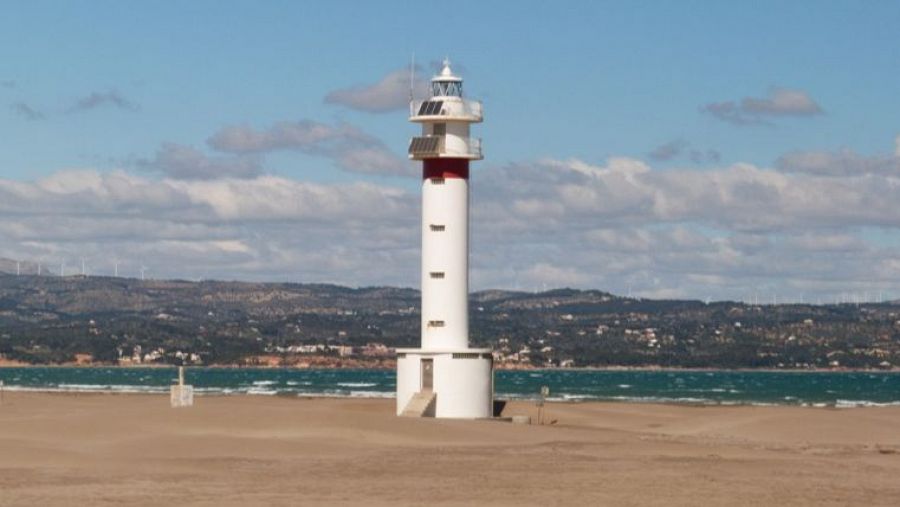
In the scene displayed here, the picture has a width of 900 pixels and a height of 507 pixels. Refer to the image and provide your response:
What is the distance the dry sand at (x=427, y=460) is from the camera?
2964 centimetres

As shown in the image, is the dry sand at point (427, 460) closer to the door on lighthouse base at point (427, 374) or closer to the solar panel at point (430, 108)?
the door on lighthouse base at point (427, 374)

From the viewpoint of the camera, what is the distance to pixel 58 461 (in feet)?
114

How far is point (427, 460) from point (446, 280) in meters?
13.3

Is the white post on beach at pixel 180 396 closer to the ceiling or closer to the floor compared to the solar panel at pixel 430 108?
closer to the floor

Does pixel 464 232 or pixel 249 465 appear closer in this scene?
pixel 249 465

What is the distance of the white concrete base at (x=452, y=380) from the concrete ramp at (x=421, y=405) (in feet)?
0.51

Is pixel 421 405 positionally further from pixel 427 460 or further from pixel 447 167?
pixel 427 460

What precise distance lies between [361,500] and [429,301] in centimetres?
2105

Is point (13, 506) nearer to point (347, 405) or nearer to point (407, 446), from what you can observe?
point (407, 446)

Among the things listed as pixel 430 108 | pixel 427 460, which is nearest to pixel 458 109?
pixel 430 108

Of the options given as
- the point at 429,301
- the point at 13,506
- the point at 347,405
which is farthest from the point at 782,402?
the point at 13,506

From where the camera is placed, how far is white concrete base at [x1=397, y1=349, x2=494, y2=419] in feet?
161

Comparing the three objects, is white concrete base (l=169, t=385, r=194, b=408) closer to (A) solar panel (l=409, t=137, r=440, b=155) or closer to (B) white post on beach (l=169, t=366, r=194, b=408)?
(B) white post on beach (l=169, t=366, r=194, b=408)

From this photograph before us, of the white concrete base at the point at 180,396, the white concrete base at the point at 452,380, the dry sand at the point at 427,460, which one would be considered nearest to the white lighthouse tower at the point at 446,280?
the white concrete base at the point at 452,380
